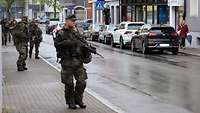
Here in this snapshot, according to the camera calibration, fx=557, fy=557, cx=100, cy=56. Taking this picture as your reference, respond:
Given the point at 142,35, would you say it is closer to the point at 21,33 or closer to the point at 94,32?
the point at 21,33

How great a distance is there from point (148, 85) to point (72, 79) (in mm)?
4763

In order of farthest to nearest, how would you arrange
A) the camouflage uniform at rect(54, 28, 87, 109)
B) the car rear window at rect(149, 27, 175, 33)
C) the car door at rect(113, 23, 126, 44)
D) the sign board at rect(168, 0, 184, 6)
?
the sign board at rect(168, 0, 184, 6) < the car door at rect(113, 23, 126, 44) < the car rear window at rect(149, 27, 175, 33) < the camouflage uniform at rect(54, 28, 87, 109)

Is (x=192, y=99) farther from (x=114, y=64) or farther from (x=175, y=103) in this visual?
(x=114, y=64)

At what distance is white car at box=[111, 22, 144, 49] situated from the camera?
34.8 meters

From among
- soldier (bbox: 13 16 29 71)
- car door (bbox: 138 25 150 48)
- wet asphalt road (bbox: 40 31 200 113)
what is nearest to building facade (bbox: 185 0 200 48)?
car door (bbox: 138 25 150 48)

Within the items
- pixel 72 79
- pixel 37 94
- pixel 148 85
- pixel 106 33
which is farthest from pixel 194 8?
pixel 72 79

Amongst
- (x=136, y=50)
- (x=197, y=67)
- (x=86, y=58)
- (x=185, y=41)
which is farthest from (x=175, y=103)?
(x=185, y=41)

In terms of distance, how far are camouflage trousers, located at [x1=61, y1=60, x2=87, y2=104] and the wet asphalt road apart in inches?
39.5

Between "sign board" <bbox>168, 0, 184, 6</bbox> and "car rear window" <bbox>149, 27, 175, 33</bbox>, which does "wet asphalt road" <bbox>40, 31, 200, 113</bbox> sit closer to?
"car rear window" <bbox>149, 27, 175, 33</bbox>

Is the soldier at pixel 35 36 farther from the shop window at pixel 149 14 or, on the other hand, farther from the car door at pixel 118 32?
the shop window at pixel 149 14

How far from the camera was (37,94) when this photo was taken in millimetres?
12930

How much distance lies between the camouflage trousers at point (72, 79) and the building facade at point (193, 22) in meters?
23.3

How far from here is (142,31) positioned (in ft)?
99.8

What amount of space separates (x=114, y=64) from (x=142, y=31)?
324 inches
